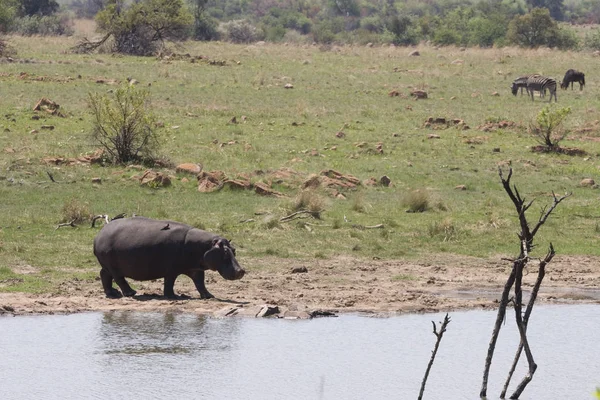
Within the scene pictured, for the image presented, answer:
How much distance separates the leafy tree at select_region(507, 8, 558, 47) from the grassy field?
15094 millimetres

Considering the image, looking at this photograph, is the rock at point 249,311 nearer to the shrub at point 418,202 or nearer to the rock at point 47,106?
the shrub at point 418,202

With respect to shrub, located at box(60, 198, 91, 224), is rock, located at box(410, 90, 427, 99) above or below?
below

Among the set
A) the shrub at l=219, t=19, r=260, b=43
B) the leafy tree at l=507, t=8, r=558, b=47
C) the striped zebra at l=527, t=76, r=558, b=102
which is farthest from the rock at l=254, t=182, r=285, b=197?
the shrub at l=219, t=19, r=260, b=43

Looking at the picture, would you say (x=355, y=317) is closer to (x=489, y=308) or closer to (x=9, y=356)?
(x=489, y=308)

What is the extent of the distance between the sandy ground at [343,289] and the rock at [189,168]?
5.97m

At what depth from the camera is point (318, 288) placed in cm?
1511

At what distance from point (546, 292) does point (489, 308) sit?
152 centimetres

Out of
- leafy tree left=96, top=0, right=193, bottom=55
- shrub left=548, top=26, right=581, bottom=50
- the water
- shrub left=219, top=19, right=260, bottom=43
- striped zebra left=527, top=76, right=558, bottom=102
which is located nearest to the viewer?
the water

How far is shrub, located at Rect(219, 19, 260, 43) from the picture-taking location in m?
65.2

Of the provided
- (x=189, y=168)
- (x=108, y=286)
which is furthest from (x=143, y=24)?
(x=108, y=286)

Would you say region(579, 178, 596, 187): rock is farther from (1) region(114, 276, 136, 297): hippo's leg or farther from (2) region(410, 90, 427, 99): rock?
(1) region(114, 276, 136, 297): hippo's leg

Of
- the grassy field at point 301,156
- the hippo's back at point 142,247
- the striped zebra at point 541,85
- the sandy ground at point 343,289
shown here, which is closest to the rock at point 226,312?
the sandy ground at point 343,289

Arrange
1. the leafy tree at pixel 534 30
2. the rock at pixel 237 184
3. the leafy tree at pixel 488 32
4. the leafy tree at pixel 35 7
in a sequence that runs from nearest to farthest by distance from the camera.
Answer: the rock at pixel 237 184
the leafy tree at pixel 534 30
the leafy tree at pixel 488 32
the leafy tree at pixel 35 7

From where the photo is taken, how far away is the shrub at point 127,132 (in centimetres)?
2336
